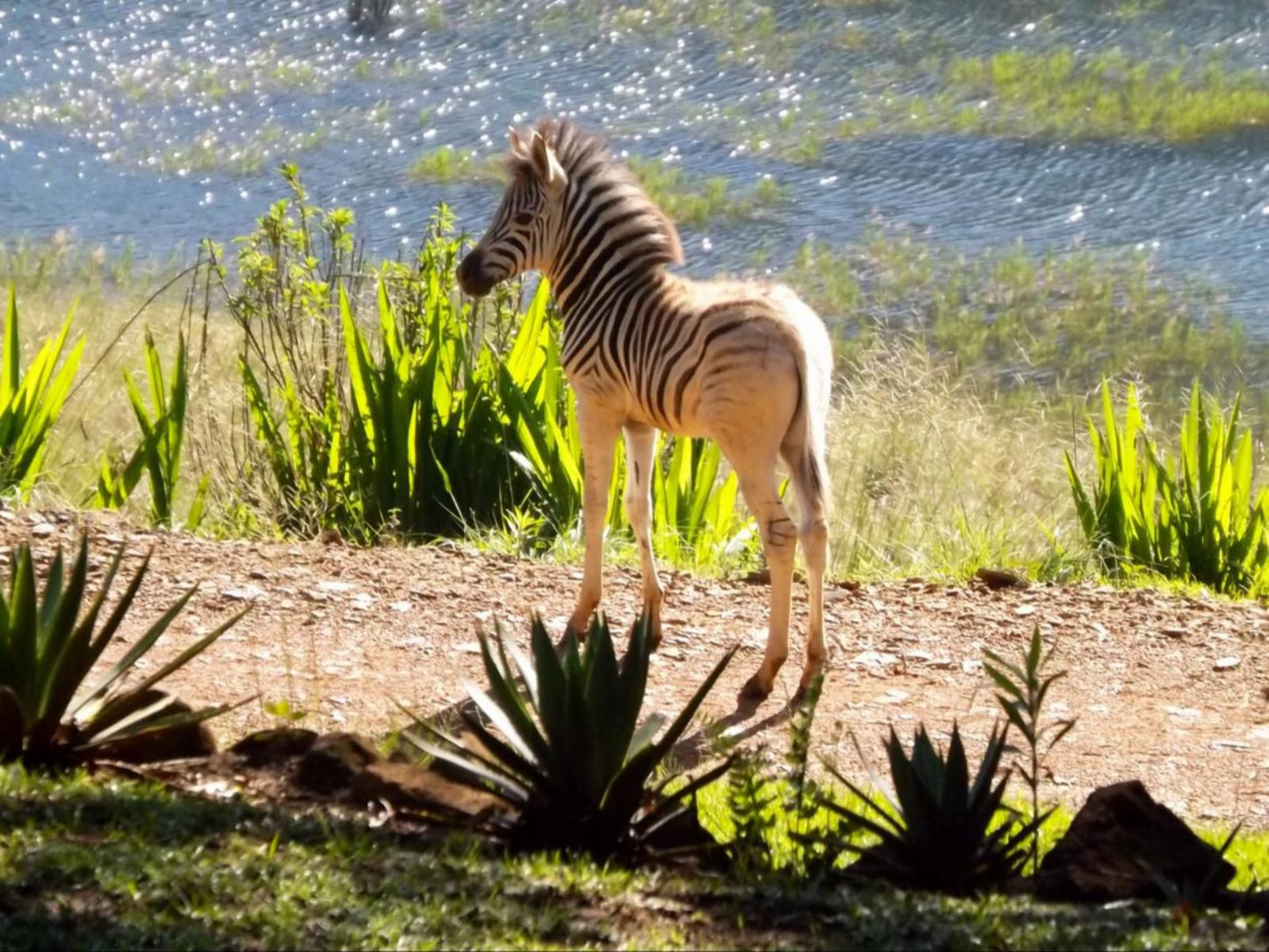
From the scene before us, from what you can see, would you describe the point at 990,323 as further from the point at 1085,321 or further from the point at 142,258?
the point at 142,258

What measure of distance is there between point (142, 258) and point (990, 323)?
980 centimetres

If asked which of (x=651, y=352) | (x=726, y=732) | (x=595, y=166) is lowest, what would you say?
(x=726, y=732)

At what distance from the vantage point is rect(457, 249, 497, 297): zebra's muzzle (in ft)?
23.5

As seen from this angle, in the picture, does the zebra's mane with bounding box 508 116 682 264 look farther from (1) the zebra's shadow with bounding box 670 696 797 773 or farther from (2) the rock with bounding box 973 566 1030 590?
(2) the rock with bounding box 973 566 1030 590

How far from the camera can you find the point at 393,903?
3688mm

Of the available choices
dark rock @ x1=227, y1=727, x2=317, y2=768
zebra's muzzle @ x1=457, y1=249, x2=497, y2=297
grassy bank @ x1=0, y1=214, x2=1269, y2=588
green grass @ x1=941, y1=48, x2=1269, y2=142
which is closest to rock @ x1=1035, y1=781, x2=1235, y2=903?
dark rock @ x1=227, y1=727, x2=317, y2=768

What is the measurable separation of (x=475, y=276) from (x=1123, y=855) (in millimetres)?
3856

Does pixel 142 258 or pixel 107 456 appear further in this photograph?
pixel 142 258

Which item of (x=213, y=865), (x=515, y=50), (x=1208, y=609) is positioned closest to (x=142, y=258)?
(x=515, y=50)

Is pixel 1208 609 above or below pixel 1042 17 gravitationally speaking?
below

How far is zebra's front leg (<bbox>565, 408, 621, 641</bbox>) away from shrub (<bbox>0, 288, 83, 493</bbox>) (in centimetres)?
348

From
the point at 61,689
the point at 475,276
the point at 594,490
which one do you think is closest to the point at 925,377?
the point at 594,490

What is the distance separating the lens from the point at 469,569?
27.5ft

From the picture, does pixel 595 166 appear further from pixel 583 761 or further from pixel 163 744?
pixel 583 761
